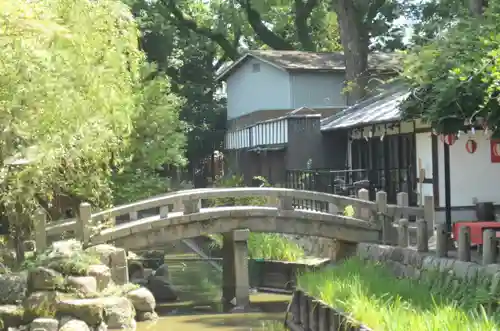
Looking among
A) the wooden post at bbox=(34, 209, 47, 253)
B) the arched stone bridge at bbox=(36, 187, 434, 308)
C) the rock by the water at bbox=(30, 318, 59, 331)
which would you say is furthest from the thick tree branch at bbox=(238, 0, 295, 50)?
the rock by the water at bbox=(30, 318, 59, 331)

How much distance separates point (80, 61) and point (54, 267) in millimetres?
4123

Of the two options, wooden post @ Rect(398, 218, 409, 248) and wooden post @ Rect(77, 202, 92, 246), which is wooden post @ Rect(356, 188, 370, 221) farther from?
wooden post @ Rect(77, 202, 92, 246)

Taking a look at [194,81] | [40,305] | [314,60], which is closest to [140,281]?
[40,305]

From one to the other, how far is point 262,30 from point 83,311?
1022 inches

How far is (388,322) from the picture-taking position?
9312mm

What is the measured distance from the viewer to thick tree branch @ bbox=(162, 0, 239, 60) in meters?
34.8

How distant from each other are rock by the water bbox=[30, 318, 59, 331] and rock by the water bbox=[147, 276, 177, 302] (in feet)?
18.6

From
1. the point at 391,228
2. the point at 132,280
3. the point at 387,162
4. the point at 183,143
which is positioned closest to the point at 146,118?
the point at 183,143

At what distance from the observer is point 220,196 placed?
55.7 feet

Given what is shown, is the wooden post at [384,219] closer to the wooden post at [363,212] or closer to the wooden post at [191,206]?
the wooden post at [363,212]

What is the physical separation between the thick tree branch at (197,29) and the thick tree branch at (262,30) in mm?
1541

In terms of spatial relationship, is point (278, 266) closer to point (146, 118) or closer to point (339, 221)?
point (339, 221)

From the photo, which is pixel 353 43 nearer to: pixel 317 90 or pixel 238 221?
pixel 317 90

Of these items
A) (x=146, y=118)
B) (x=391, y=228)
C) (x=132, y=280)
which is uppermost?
(x=146, y=118)
